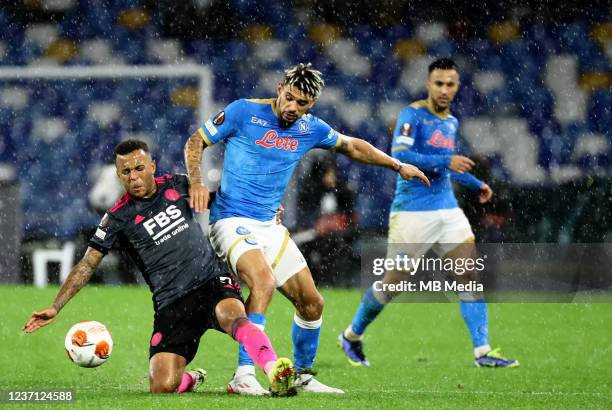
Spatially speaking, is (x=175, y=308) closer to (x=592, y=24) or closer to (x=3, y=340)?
(x=3, y=340)

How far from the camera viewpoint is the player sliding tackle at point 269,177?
6.14 m

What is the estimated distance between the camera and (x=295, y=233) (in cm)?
1334

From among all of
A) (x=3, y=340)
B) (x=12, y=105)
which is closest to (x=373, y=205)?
(x=12, y=105)

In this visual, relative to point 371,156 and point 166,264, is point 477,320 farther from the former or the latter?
point 166,264

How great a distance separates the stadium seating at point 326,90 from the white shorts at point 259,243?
8161mm

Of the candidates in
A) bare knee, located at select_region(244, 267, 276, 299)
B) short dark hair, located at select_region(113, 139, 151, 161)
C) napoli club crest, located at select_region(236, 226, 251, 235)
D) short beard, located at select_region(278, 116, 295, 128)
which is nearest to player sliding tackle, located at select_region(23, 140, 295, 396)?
short dark hair, located at select_region(113, 139, 151, 161)

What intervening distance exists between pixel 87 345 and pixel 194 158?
122cm

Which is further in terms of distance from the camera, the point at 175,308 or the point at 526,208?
the point at 526,208

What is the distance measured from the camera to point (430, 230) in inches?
324

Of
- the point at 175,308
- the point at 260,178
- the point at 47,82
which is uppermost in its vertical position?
the point at 47,82

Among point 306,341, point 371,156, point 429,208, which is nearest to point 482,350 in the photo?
point 429,208

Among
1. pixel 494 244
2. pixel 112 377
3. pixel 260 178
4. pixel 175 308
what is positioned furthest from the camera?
pixel 494 244

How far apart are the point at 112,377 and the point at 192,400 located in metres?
1.71

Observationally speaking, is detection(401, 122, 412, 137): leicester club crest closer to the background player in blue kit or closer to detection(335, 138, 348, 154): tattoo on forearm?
the background player in blue kit
